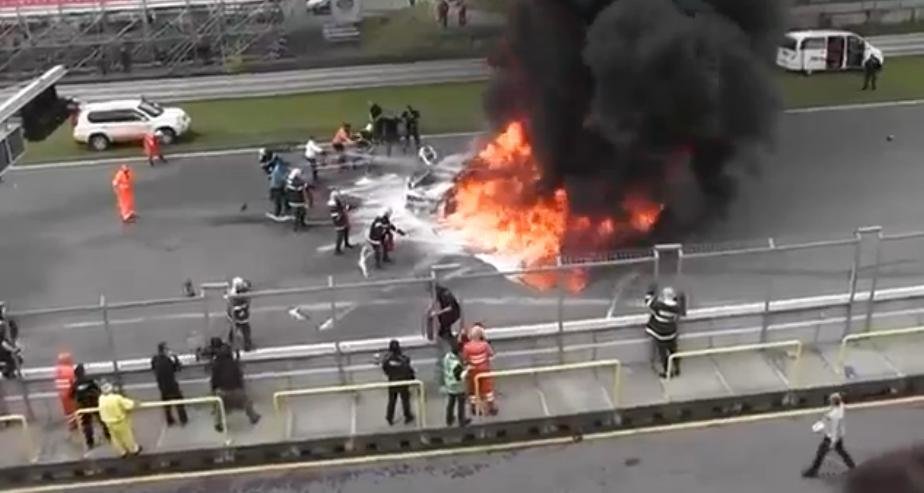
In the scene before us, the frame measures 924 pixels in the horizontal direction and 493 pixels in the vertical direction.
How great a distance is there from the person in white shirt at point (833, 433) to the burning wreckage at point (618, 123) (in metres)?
5.52

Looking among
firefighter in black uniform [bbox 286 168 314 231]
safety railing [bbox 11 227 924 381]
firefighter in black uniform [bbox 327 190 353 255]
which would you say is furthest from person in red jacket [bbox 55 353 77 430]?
firefighter in black uniform [bbox 286 168 314 231]

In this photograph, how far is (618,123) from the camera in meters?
18.5

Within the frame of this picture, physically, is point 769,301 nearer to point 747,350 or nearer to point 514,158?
point 747,350

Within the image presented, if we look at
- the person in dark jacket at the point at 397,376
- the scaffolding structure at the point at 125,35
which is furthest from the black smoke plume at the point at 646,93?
the scaffolding structure at the point at 125,35

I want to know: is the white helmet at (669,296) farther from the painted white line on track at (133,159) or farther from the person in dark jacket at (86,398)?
the painted white line on track at (133,159)

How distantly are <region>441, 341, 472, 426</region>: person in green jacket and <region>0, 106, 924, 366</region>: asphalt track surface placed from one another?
288cm

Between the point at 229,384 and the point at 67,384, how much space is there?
1.92m

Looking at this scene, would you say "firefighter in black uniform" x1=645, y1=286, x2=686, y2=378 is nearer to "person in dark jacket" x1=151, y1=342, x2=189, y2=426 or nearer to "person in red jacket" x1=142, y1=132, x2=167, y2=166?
"person in dark jacket" x1=151, y1=342, x2=189, y2=426

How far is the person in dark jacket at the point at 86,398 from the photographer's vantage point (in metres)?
12.3

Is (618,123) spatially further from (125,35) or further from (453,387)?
(125,35)

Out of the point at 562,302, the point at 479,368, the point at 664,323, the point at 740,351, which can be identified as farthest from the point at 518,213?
the point at 479,368

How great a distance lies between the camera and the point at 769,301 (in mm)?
14086

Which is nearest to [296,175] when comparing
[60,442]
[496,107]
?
[496,107]

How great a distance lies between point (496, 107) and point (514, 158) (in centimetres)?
123
